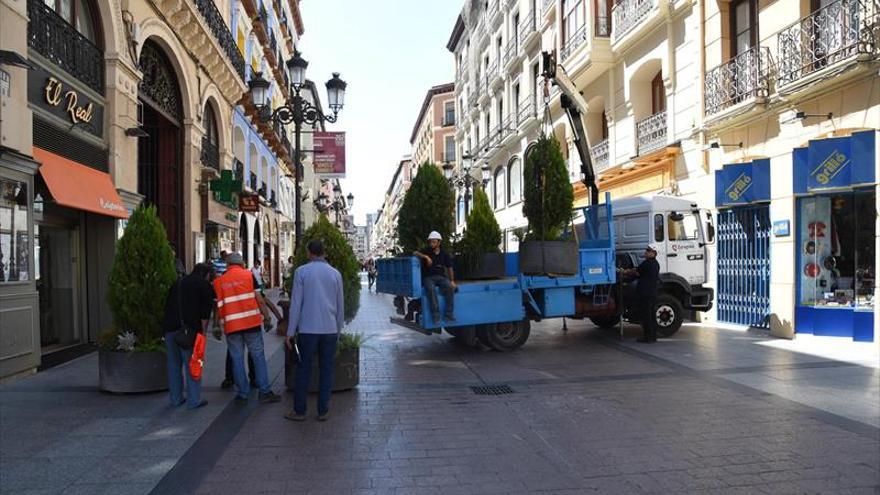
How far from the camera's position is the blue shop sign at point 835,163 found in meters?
9.70

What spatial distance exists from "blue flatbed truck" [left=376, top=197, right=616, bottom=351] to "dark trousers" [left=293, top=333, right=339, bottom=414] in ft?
11.1

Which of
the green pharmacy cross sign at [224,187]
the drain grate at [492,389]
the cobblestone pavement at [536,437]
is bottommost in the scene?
the drain grate at [492,389]

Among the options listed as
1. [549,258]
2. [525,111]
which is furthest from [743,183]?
[525,111]

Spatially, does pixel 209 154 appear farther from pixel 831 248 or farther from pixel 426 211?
pixel 831 248

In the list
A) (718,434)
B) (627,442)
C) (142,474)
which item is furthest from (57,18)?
(718,434)

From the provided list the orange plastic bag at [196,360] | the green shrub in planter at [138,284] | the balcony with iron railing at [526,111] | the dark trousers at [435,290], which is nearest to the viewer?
the orange plastic bag at [196,360]

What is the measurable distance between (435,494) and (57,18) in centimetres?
897

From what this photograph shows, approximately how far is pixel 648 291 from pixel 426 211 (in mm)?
4089

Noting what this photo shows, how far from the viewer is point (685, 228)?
11.9m

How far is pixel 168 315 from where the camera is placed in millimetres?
6348

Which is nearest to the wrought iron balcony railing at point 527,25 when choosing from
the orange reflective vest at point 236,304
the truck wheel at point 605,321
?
the truck wheel at point 605,321

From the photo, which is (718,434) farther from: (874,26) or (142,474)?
(874,26)

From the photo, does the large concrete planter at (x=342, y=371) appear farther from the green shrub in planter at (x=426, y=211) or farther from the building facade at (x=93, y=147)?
the green shrub in planter at (x=426, y=211)

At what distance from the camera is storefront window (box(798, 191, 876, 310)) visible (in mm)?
10828
